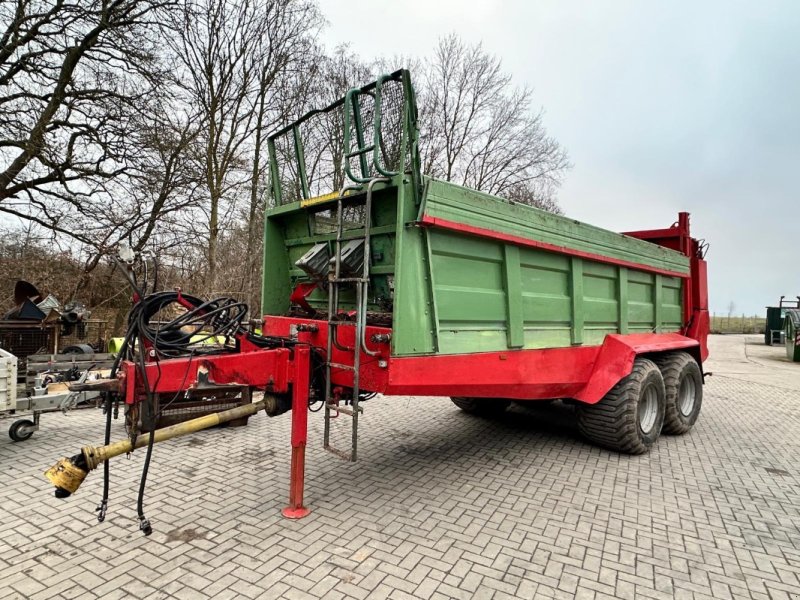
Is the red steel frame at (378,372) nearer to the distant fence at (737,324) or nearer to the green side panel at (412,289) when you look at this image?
the green side panel at (412,289)

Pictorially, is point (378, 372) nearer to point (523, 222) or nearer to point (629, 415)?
point (523, 222)

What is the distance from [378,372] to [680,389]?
4731mm

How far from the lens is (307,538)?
298cm

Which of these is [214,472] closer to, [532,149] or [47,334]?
[47,334]

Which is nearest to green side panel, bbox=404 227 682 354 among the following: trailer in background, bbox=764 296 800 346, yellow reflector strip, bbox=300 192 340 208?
yellow reflector strip, bbox=300 192 340 208

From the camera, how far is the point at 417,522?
→ 3.26 metres

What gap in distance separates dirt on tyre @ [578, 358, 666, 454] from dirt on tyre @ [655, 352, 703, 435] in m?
0.42

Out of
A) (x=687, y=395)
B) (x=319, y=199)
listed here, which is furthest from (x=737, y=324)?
(x=319, y=199)

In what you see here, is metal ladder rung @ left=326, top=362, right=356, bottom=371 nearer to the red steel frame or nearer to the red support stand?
the red steel frame

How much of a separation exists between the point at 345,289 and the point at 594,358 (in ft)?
8.69

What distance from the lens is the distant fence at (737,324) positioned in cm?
3312

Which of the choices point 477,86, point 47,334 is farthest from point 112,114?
point 477,86

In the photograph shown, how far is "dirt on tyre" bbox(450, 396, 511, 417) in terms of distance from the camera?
628 centimetres

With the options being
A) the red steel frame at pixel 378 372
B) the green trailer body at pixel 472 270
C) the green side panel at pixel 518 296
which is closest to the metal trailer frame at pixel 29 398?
the red steel frame at pixel 378 372
